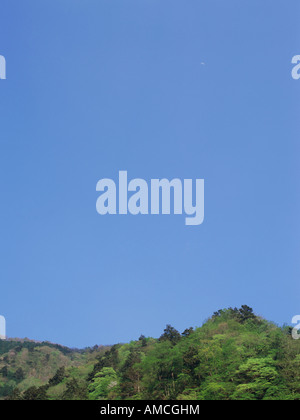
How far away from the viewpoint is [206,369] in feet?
141

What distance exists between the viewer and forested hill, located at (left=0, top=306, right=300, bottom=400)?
38375 millimetres

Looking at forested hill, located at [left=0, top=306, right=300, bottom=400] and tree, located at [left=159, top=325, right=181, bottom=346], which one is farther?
tree, located at [left=159, top=325, right=181, bottom=346]

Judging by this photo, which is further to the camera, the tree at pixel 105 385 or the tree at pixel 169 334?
the tree at pixel 169 334

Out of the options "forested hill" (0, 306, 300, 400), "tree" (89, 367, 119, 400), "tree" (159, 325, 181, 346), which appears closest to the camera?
"forested hill" (0, 306, 300, 400)

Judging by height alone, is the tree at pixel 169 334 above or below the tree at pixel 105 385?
above

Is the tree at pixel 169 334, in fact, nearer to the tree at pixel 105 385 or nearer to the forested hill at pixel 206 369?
the forested hill at pixel 206 369

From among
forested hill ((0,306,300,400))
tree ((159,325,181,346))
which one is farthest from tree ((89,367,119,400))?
tree ((159,325,181,346))

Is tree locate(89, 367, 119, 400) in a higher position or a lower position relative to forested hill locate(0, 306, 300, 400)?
lower

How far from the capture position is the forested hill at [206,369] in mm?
38375

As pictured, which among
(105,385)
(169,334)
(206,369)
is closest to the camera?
(206,369)

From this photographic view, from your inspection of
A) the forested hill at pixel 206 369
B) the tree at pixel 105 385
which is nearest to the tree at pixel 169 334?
the forested hill at pixel 206 369

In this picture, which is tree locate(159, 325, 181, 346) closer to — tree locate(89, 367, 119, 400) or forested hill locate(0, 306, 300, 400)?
forested hill locate(0, 306, 300, 400)

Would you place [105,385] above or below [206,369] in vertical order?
below

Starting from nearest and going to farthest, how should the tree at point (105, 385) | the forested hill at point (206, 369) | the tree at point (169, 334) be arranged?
the forested hill at point (206, 369)
the tree at point (105, 385)
the tree at point (169, 334)
